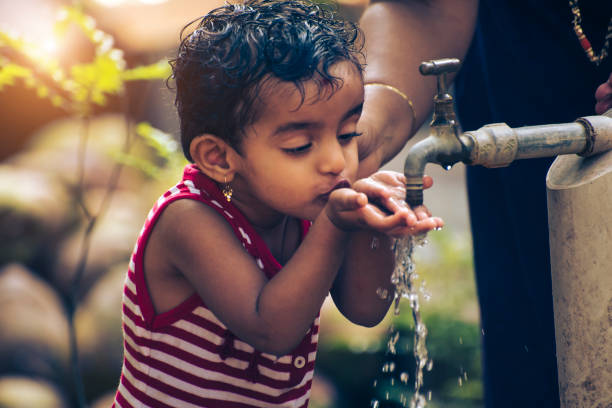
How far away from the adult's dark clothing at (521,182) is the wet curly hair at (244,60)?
0.46 metres

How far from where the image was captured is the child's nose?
1200 millimetres

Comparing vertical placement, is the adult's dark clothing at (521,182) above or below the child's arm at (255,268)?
below

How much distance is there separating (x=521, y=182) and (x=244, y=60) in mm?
768

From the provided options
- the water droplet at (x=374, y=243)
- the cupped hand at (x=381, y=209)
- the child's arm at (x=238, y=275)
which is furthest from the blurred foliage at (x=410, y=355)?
the cupped hand at (x=381, y=209)

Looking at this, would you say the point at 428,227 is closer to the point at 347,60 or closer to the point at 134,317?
the point at 347,60

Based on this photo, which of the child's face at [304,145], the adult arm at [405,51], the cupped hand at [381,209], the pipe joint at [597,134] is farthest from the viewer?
the adult arm at [405,51]

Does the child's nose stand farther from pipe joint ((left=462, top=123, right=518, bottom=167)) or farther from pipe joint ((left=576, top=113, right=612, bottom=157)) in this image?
pipe joint ((left=576, top=113, right=612, bottom=157))

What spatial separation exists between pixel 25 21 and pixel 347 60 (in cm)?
277

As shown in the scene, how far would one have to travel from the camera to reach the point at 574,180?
1.12m

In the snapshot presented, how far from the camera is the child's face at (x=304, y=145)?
1.20m

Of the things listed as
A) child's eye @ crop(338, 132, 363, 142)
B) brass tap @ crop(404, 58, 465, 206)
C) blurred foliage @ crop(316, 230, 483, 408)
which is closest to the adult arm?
child's eye @ crop(338, 132, 363, 142)

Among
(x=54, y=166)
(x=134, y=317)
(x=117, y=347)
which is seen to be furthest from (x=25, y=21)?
(x=134, y=317)

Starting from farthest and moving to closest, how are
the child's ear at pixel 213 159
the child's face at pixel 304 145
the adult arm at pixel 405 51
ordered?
the adult arm at pixel 405 51 → the child's ear at pixel 213 159 → the child's face at pixel 304 145

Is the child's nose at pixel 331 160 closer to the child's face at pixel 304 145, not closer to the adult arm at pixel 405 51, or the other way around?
the child's face at pixel 304 145
